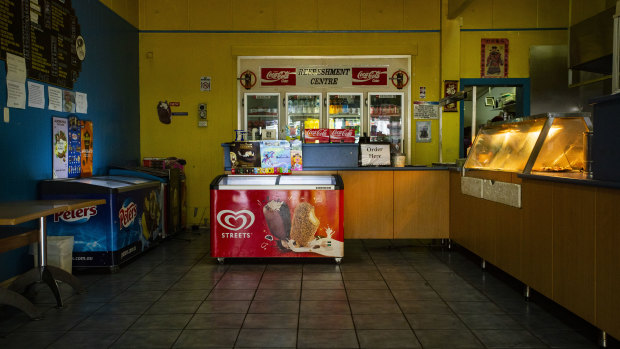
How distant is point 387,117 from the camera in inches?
305

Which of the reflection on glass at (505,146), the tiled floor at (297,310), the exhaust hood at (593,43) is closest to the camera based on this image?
the tiled floor at (297,310)

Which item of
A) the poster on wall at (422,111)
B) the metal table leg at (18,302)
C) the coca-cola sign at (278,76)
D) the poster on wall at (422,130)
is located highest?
the coca-cola sign at (278,76)

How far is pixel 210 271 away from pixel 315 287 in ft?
4.21

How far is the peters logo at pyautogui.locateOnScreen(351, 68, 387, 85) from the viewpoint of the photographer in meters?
7.68

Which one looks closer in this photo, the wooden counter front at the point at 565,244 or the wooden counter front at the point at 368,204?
the wooden counter front at the point at 565,244

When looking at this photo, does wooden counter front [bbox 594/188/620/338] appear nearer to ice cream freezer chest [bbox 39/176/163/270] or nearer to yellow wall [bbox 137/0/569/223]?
ice cream freezer chest [bbox 39/176/163/270]

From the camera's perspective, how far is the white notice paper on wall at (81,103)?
5344mm

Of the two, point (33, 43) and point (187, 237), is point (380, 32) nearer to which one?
point (187, 237)

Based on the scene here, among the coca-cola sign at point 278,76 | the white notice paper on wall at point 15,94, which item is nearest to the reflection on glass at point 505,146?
the coca-cola sign at point 278,76

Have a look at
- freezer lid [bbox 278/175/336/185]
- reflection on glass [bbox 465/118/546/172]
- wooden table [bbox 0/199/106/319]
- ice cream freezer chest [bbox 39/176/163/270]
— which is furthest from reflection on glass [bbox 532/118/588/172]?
ice cream freezer chest [bbox 39/176/163/270]

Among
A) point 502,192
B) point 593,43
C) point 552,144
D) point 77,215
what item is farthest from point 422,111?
point 77,215

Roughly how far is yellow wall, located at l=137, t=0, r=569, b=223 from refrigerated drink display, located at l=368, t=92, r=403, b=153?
361 millimetres

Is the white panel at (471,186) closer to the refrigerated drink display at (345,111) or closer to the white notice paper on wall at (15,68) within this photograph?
→ the refrigerated drink display at (345,111)

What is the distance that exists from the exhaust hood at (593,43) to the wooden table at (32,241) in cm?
682
